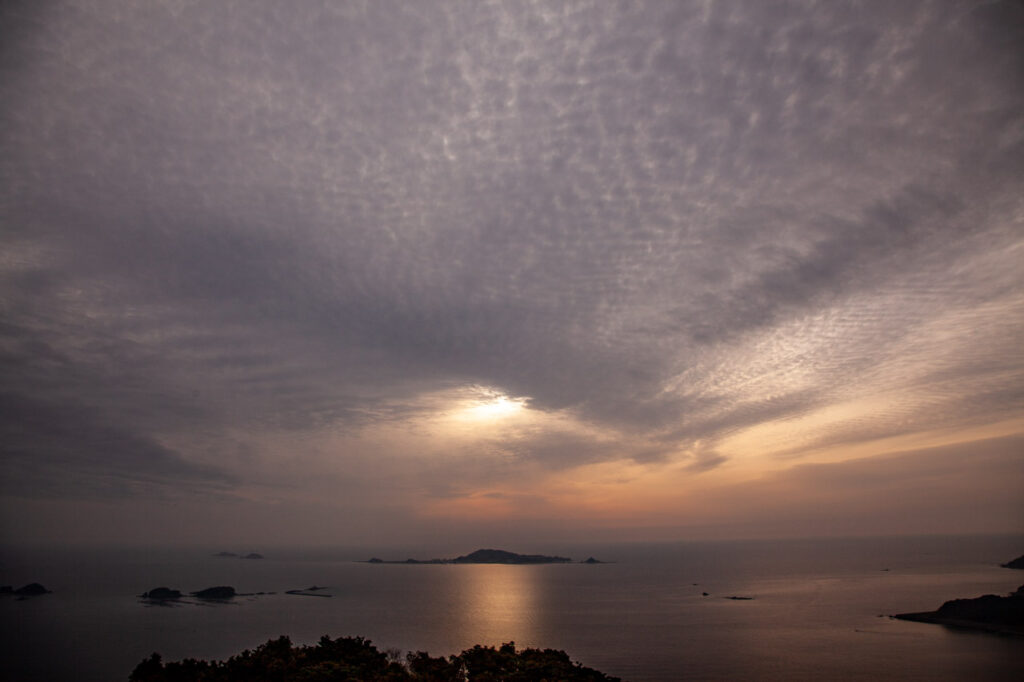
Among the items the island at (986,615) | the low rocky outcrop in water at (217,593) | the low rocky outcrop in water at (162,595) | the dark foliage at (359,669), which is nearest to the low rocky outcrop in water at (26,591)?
the low rocky outcrop in water at (162,595)

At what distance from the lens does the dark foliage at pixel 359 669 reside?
34531mm

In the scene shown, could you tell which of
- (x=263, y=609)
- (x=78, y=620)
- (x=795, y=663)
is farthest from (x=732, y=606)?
(x=78, y=620)

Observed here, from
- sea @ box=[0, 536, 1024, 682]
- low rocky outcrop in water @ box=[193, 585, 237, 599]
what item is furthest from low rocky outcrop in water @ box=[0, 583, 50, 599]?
low rocky outcrop in water @ box=[193, 585, 237, 599]

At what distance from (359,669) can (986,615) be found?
116593 millimetres

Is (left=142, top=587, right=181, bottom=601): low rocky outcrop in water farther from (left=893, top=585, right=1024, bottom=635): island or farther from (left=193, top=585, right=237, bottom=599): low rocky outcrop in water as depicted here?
(left=893, top=585, right=1024, bottom=635): island

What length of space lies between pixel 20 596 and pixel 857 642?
20161cm

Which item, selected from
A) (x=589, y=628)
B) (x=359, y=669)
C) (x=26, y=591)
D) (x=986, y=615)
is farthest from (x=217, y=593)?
(x=986, y=615)

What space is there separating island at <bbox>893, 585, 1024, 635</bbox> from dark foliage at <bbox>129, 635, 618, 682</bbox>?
99.2m

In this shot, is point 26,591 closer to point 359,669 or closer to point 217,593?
point 217,593

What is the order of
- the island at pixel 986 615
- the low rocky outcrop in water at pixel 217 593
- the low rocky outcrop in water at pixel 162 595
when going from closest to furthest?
the island at pixel 986 615, the low rocky outcrop in water at pixel 162 595, the low rocky outcrop in water at pixel 217 593

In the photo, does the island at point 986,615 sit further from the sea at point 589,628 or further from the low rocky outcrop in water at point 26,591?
the low rocky outcrop in water at point 26,591

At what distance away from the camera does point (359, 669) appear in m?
36.5

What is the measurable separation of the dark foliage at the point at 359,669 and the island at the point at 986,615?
99211mm

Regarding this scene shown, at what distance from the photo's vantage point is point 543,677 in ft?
112
